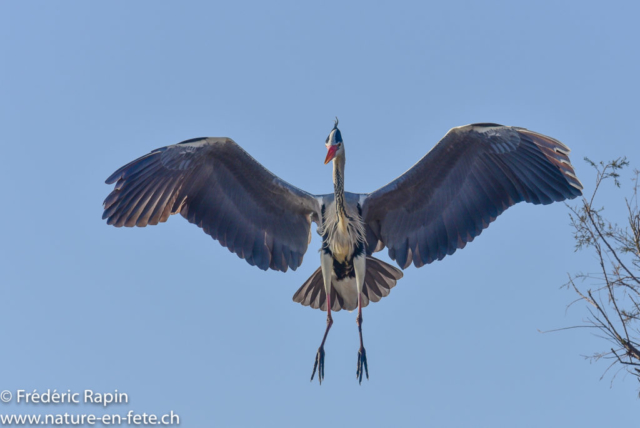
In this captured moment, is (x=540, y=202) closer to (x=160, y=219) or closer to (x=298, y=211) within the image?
(x=298, y=211)

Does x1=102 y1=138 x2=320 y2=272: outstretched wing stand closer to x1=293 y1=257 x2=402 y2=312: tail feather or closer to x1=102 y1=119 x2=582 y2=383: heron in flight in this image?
x1=102 y1=119 x2=582 y2=383: heron in flight

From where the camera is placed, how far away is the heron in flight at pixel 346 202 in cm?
911

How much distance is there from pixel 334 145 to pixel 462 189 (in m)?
1.59

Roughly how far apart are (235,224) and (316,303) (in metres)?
1.38

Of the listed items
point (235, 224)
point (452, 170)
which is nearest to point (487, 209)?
point (452, 170)

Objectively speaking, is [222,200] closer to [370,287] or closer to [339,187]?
[339,187]

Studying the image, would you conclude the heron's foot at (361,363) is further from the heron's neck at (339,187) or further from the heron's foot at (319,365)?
the heron's neck at (339,187)

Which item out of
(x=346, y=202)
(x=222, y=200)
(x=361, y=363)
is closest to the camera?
(x=361, y=363)

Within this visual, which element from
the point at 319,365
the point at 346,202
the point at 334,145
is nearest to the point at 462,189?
the point at 346,202

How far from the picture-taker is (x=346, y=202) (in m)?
9.59

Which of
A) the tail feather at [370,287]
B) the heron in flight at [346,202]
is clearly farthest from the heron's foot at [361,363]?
the tail feather at [370,287]

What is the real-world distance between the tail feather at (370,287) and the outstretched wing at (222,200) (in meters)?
0.39

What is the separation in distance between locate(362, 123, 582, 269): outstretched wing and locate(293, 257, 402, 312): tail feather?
0.23 m

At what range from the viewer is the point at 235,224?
32.3 ft
